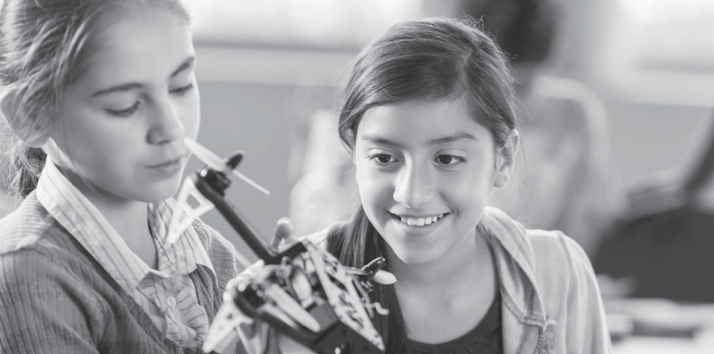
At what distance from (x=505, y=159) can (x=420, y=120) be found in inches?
6.4

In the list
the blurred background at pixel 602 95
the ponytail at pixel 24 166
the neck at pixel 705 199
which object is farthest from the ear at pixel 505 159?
the neck at pixel 705 199

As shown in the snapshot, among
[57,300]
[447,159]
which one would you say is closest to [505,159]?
[447,159]

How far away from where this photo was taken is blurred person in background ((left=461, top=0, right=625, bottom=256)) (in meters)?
2.18

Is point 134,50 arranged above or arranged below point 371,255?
above

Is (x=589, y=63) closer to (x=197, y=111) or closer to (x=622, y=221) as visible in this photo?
(x=622, y=221)

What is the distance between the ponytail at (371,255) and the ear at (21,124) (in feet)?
1.25

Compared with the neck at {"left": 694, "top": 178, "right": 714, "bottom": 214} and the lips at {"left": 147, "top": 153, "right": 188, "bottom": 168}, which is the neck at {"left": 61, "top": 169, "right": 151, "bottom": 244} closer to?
the lips at {"left": 147, "top": 153, "right": 188, "bottom": 168}

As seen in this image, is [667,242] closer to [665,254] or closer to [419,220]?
[665,254]

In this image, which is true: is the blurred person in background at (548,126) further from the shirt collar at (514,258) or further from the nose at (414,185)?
the nose at (414,185)

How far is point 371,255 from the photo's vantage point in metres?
1.03

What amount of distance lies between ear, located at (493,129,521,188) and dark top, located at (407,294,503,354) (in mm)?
147

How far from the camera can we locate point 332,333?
2.21ft

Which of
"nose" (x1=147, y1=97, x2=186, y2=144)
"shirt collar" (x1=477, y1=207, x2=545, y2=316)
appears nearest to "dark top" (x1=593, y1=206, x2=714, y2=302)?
"shirt collar" (x1=477, y1=207, x2=545, y2=316)

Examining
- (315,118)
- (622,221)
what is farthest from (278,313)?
(622,221)
